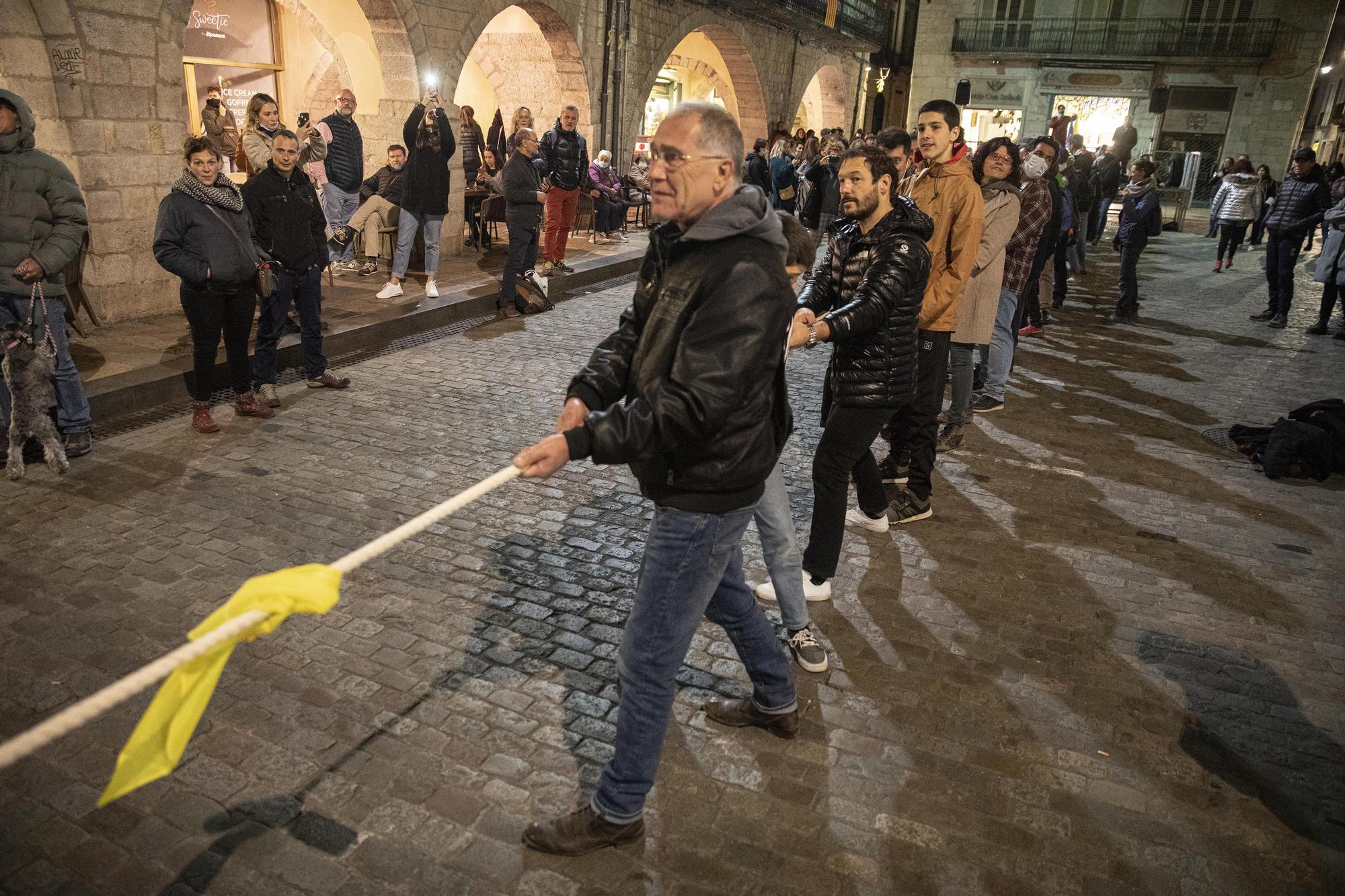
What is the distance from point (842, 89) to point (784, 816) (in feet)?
96.8

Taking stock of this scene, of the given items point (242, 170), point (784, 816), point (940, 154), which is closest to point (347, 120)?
point (242, 170)

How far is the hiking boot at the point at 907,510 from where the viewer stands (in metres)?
5.14

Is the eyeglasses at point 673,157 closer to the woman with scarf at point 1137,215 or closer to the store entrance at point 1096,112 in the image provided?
the woman with scarf at point 1137,215

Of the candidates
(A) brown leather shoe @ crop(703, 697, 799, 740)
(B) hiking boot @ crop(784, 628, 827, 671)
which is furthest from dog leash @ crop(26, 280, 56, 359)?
(B) hiking boot @ crop(784, 628, 827, 671)

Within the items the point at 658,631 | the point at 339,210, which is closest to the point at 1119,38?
the point at 339,210

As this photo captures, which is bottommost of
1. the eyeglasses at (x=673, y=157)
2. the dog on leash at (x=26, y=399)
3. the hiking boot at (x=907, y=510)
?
the hiking boot at (x=907, y=510)

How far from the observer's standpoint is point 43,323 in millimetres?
5293

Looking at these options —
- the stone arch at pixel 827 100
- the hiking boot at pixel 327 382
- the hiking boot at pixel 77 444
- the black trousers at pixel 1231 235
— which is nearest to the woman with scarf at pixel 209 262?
the hiking boot at pixel 77 444

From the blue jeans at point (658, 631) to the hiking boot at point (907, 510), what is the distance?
266 cm

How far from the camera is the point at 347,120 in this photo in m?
9.76

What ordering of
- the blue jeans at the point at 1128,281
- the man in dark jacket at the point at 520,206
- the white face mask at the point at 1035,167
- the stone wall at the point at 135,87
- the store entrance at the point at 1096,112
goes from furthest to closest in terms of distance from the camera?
the store entrance at the point at 1096,112
the blue jeans at the point at 1128,281
the man in dark jacket at the point at 520,206
the white face mask at the point at 1035,167
the stone wall at the point at 135,87

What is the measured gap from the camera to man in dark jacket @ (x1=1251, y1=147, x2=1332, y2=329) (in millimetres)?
10664

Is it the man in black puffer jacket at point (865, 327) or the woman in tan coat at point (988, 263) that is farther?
the woman in tan coat at point (988, 263)

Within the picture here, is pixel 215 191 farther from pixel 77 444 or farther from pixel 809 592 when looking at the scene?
pixel 809 592
